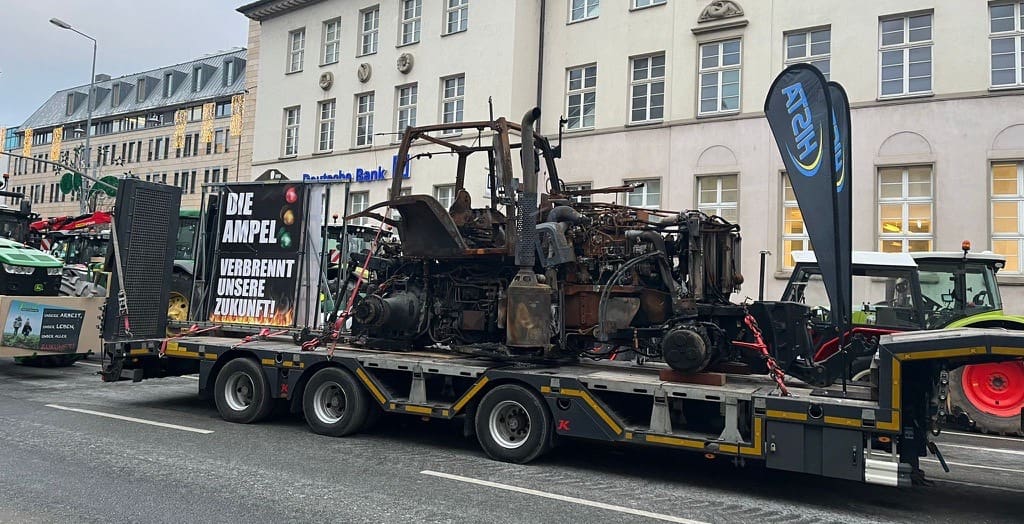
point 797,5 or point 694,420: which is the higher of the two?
point 797,5

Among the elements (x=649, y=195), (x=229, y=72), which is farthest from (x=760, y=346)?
(x=229, y=72)

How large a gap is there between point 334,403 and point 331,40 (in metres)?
21.4

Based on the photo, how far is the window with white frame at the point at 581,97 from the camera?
21.2m

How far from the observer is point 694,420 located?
22.5ft

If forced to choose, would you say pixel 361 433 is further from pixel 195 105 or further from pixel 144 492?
pixel 195 105

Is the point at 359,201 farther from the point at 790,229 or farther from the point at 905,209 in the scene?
the point at 905,209

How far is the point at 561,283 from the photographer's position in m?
8.12

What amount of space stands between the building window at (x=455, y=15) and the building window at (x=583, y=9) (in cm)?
358

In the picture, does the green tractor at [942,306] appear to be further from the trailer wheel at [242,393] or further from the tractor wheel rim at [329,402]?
the trailer wheel at [242,393]

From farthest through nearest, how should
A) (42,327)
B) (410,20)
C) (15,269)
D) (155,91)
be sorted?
(155,91) < (410,20) < (15,269) < (42,327)

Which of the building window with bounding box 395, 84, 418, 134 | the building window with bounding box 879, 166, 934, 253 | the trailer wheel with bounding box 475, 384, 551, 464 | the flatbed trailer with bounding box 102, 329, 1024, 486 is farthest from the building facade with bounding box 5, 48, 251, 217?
the trailer wheel with bounding box 475, 384, 551, 464

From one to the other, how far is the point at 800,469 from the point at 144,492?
531 centimetres

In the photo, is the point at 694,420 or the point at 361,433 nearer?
the point at 694,420

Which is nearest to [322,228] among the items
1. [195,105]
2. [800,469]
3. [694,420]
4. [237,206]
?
[237,206]
